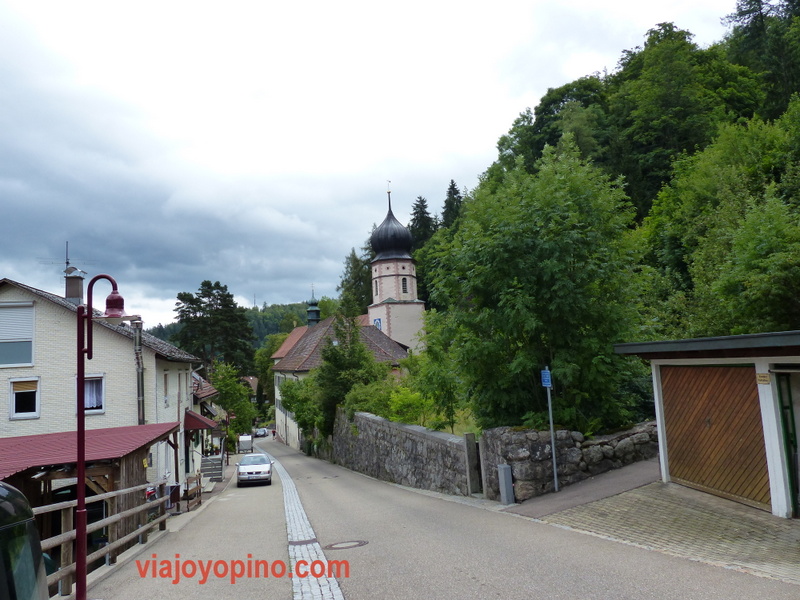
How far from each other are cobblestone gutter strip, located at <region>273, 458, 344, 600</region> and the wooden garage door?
269 inches

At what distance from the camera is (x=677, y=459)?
11.9 meters

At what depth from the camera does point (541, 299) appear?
563 inches

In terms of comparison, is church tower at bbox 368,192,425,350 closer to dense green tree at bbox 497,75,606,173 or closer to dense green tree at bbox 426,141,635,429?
dense green tree at bbox 497,75,606,173

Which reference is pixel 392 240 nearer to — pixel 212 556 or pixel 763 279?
pixel 763 279

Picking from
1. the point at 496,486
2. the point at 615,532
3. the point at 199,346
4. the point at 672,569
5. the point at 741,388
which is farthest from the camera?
the point at 199,346

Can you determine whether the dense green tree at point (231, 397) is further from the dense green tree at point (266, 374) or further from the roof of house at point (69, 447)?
the dense green tree at point (266, 374)

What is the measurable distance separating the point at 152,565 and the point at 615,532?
275 inches

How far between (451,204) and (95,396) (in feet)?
184

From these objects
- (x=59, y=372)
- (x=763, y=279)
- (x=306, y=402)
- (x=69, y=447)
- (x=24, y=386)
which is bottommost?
(x=306, y=402)

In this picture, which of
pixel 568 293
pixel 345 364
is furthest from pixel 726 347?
pixel 345 364

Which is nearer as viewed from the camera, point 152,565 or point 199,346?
point 152,565

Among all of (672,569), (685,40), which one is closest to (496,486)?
(672,569)

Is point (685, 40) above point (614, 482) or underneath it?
above

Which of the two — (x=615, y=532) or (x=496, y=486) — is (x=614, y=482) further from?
(x=615, y=532)
